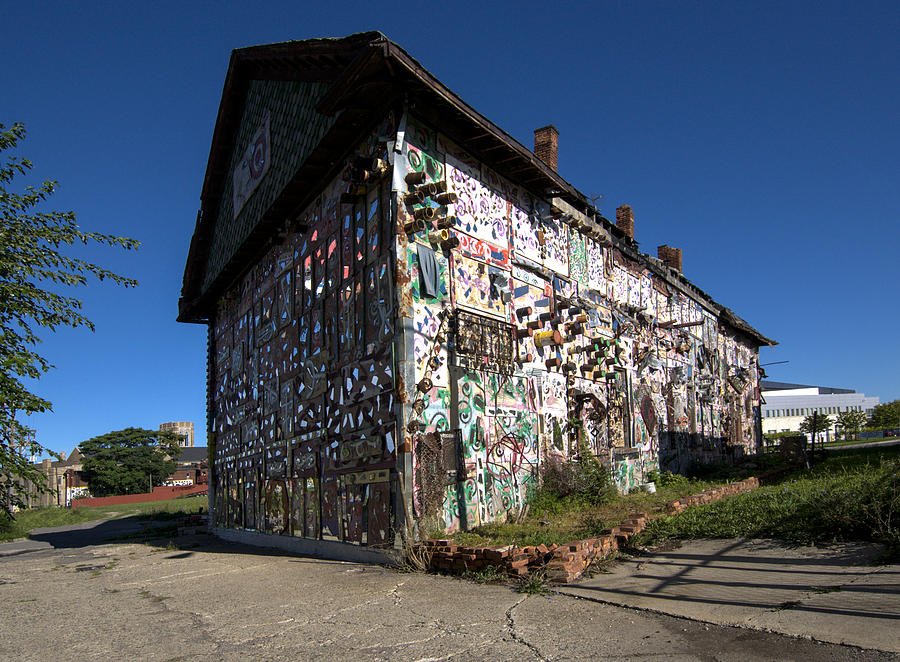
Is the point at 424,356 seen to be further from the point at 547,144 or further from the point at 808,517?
the point at 547,144

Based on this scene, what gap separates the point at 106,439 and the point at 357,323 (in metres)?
59.8

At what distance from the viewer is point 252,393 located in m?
16.1

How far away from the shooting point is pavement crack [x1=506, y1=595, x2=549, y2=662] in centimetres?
455

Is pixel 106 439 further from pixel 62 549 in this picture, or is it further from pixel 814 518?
pixel 814 518

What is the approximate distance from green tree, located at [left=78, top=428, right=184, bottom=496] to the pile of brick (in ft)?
192

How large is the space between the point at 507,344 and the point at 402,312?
2742 mm

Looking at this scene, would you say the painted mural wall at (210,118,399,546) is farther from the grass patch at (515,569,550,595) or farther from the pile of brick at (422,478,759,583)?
the grass patch at (515,569,550,595)

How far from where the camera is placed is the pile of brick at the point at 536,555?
6.98m

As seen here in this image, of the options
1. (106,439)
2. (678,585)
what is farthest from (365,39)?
(106,439)

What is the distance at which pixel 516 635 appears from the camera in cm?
504

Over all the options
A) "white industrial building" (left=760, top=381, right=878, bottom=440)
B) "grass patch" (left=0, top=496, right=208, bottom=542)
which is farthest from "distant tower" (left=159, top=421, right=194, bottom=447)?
"white industrial building" (left=760, top=381, right=878, bottom=440)

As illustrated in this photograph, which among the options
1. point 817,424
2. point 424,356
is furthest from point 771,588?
point 817,424

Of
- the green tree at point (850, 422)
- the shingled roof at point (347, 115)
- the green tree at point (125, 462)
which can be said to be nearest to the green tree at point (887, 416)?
the green tree at point (850, 422)

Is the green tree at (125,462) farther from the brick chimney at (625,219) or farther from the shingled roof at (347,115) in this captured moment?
the brick chimney at (625,219)
